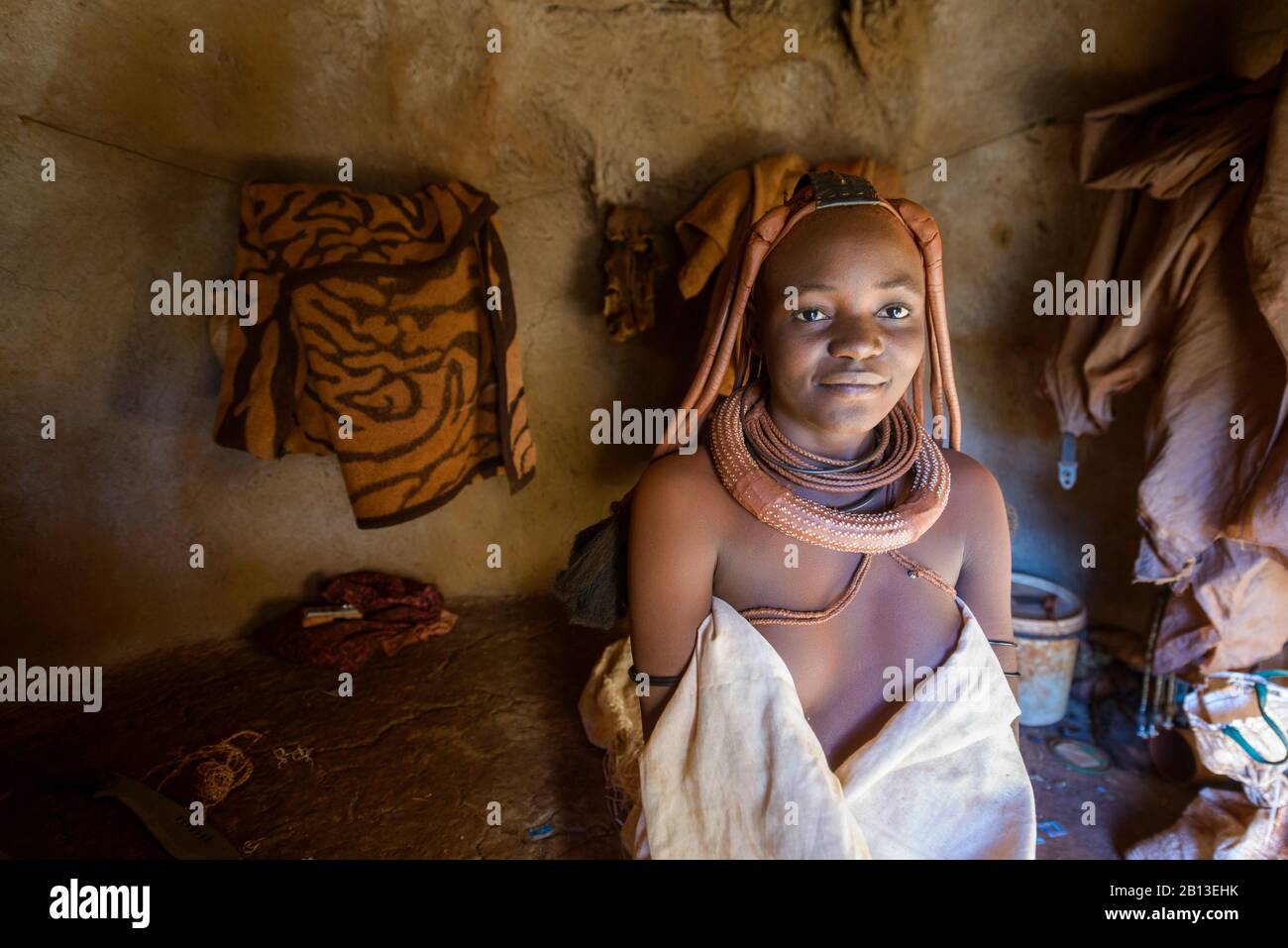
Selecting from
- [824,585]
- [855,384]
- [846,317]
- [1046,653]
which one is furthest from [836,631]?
[1046,653]

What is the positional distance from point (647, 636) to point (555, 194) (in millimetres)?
2245

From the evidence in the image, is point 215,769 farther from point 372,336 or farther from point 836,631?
point 836,631

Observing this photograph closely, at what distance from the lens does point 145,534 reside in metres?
2.66

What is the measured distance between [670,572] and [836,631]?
349 millimetres

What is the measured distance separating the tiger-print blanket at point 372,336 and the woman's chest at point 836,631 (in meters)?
1.49

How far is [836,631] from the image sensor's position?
1369 millimetres

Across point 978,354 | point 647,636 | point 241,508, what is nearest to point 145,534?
point 241,508

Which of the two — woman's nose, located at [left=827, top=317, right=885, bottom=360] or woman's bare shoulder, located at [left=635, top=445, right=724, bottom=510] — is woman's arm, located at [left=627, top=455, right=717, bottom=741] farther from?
woman's nose, located at [left=827, top=317, right=885, bottom=360]

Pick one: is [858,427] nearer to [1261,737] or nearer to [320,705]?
[1261,737]

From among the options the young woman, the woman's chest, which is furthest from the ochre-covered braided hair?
the woman's chest

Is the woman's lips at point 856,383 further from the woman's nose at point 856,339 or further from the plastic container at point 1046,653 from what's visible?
the plastic container at point 1046,653

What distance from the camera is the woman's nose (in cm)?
121

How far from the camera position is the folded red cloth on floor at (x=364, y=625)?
9.06 ft

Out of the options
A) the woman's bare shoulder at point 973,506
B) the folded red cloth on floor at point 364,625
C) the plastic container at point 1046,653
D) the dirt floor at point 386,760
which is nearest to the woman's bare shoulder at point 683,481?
the woman's bare shoulder at point 973,506
